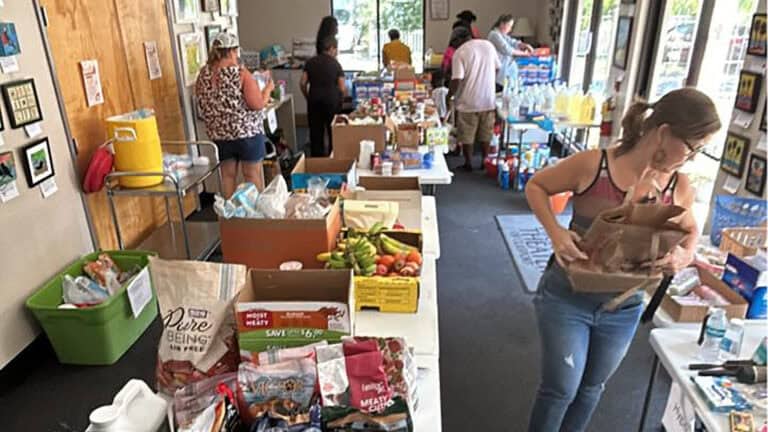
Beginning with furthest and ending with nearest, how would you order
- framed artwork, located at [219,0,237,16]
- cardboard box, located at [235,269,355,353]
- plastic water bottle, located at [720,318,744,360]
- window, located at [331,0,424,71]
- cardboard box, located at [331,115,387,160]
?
window, located at [331,0,424,71]
framed artwork, located at [219,0,237,16]
cardboard box, located at [331,115,387,160]
plastic water bottle, located at [720,318,744,360]
cardboard box, located at [235,269,355,353]

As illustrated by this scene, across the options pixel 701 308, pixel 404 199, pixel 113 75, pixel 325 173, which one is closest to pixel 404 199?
pixel 404 199

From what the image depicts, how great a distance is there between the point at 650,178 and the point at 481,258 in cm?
223

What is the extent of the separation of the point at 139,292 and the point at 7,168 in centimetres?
78

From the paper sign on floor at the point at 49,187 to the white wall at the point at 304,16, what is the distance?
5724 millimetres

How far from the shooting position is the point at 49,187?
98.7 inches

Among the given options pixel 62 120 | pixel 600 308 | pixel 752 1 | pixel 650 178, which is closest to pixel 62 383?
pixel 62 120

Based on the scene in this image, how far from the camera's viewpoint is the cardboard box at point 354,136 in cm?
310

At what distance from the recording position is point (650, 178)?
1383mm

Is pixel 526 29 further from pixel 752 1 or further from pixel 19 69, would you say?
pixel 19 69

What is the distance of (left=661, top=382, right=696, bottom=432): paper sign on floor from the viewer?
1793 millimetres

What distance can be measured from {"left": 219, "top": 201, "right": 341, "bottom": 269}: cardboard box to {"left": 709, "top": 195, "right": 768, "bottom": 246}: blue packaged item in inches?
68.9

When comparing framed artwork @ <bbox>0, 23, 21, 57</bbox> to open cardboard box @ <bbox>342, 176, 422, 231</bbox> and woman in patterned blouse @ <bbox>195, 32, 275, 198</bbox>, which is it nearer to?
woman in patterned blouse @ <bbox>195, 32, 275, 198</bbox>

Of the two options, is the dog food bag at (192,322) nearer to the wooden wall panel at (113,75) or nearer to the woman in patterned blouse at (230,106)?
the wooden wall panel at (113,75)

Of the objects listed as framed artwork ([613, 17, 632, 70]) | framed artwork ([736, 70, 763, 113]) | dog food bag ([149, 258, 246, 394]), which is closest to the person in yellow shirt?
framed artwork ([613, 17, 632, 70])
